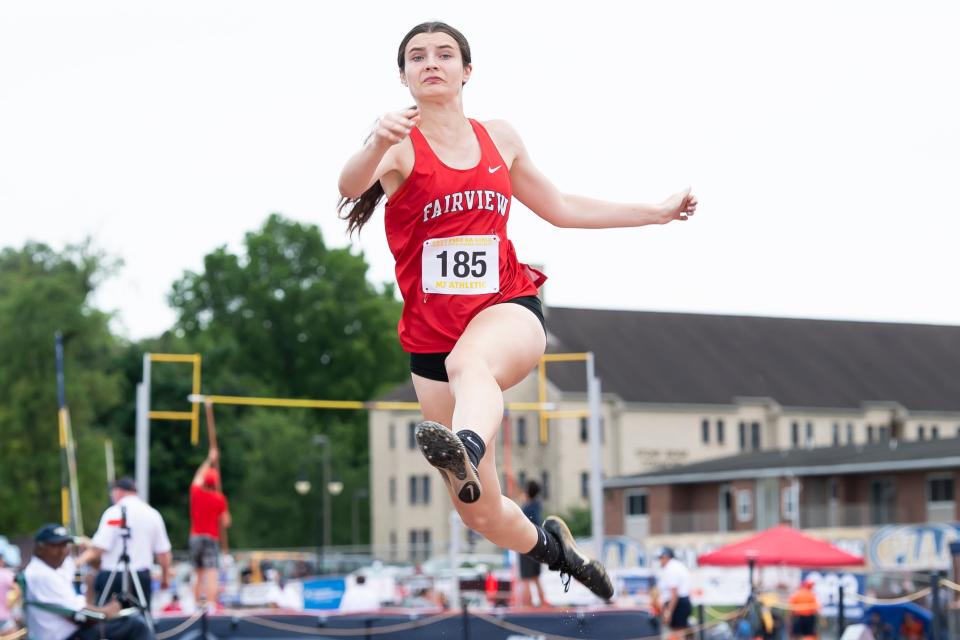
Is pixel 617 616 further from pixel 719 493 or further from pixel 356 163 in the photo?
pixel 719 493

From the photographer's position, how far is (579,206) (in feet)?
22.2

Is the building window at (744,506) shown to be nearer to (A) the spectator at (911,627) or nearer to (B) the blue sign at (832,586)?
(B) the blue sign at (832,586)

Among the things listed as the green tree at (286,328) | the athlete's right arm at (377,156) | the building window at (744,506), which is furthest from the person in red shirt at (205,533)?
the green tree at (286,328)

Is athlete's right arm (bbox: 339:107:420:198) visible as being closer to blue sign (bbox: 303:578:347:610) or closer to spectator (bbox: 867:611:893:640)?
spectator (bbox: 867:611:893:640)

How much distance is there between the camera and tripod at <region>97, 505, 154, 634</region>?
42.7 feet

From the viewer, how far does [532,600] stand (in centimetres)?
1873

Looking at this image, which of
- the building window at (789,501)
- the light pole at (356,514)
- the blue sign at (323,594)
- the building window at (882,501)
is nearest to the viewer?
the blue sign at (323,594)

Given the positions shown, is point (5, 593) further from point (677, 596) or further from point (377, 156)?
point (377, 156)

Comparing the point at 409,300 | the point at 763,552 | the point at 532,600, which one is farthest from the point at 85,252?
the point at 409,300

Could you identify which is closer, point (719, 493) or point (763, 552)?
point (763, 552)

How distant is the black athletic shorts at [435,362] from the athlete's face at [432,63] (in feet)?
2.87

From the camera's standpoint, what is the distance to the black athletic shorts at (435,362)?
623 cm

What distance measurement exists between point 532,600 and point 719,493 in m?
51.1

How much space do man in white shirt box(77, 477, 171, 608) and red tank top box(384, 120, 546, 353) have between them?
8178 millimetres
